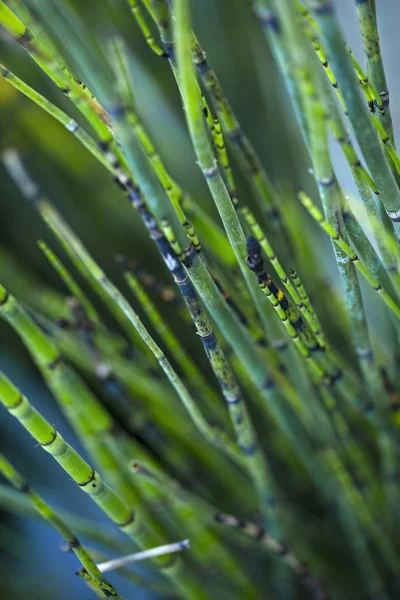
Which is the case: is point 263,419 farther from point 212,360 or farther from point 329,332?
point 212,360

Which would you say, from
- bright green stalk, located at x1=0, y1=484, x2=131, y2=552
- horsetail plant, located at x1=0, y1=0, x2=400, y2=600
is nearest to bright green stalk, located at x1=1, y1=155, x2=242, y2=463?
horsetail plant, located at x1=0, y1=0, x2=400, y2=600

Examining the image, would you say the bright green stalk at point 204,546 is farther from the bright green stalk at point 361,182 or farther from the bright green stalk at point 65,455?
the bright green stalk at point 361,182

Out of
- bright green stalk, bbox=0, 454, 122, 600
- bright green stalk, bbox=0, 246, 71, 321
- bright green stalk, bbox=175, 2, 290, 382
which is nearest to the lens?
bright green stalk, bbox=175, 2, 290, 382

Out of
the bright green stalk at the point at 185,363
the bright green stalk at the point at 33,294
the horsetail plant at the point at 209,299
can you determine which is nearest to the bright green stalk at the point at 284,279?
the horsetail plant at the point at 209,299

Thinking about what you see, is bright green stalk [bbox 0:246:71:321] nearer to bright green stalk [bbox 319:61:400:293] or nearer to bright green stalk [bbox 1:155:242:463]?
bright green stalk [bbox 1:155:242:463]

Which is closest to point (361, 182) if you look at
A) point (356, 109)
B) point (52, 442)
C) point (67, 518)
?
point (356, 109)

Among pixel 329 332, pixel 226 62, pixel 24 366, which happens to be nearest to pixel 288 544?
pixel 329 332

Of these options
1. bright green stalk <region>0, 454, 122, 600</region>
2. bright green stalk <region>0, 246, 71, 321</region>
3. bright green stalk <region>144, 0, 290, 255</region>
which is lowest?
bright green stalk <region>0, 454, 122, 600</region>
